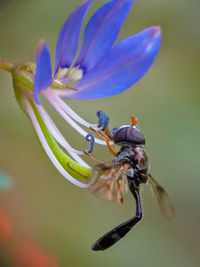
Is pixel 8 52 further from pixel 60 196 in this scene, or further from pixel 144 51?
pixel 144 51

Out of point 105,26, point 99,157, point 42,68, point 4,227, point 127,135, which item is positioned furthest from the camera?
point 99,157

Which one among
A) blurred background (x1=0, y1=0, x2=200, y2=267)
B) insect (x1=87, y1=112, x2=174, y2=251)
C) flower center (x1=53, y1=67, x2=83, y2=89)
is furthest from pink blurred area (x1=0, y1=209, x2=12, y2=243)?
flower center (x1=53, y1=67, x2=83, y2=89)

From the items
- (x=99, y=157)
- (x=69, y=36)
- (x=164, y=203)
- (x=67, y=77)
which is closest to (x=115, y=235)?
(x=164, y=203)

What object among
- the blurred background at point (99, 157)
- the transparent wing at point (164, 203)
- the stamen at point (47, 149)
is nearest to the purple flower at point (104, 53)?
the stamen at point (47, 149)

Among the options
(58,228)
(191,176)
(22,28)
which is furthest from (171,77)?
(58,228)

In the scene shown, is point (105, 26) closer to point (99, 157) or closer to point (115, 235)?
point (115, 235)

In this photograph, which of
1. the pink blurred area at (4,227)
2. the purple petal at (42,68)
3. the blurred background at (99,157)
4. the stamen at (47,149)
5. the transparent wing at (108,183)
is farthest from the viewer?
the blurred background at (99,157)

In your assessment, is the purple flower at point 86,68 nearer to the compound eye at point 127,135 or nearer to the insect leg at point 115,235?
the compound eye at point 127,135
